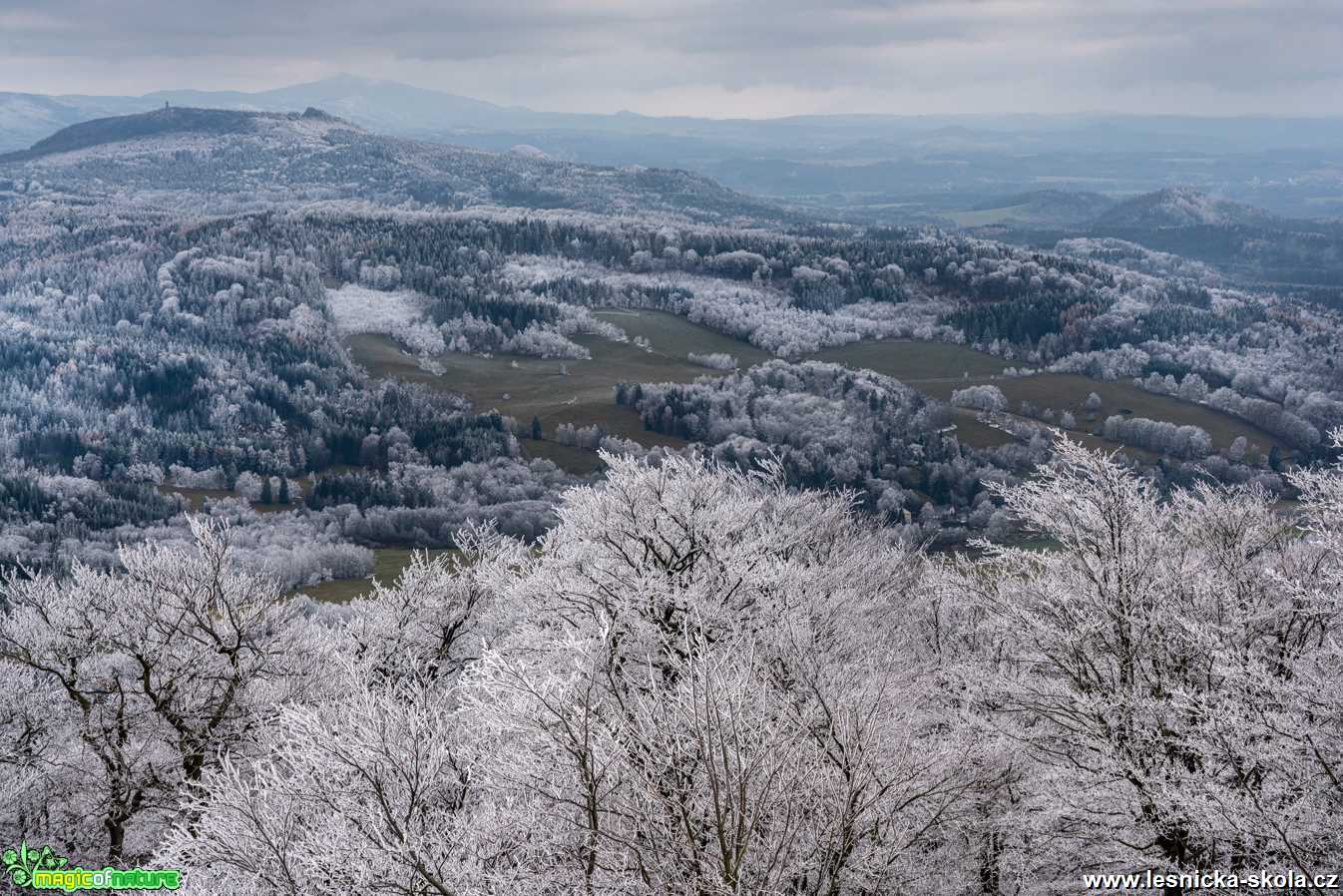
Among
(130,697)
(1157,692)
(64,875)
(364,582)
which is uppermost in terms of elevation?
(1157,692)

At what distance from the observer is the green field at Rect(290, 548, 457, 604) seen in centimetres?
9981

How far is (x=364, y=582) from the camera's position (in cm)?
10900

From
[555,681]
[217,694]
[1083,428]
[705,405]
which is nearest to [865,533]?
[217,694]

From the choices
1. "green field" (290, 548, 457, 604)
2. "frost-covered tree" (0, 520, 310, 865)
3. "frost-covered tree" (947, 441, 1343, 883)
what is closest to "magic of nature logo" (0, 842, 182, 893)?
"frost-covered tree" (0, 520, 310, 865)

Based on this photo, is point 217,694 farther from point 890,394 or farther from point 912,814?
point 890,394

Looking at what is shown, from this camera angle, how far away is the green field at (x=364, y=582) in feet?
327

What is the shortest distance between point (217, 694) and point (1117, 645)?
27733 millimetres

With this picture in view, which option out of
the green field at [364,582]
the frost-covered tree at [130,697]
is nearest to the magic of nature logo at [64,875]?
the frost-covered tree at [130,697]

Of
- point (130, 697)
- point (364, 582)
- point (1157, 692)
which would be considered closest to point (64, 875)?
point (130, 697)

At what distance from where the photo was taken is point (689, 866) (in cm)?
1505

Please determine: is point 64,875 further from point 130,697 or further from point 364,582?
point 364,582

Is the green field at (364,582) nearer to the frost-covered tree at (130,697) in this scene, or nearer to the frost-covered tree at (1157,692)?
the frost-covered tree at (130,697)

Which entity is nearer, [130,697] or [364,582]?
[130,697]

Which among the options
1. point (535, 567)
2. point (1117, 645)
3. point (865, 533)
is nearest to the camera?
point (1117, 645)
